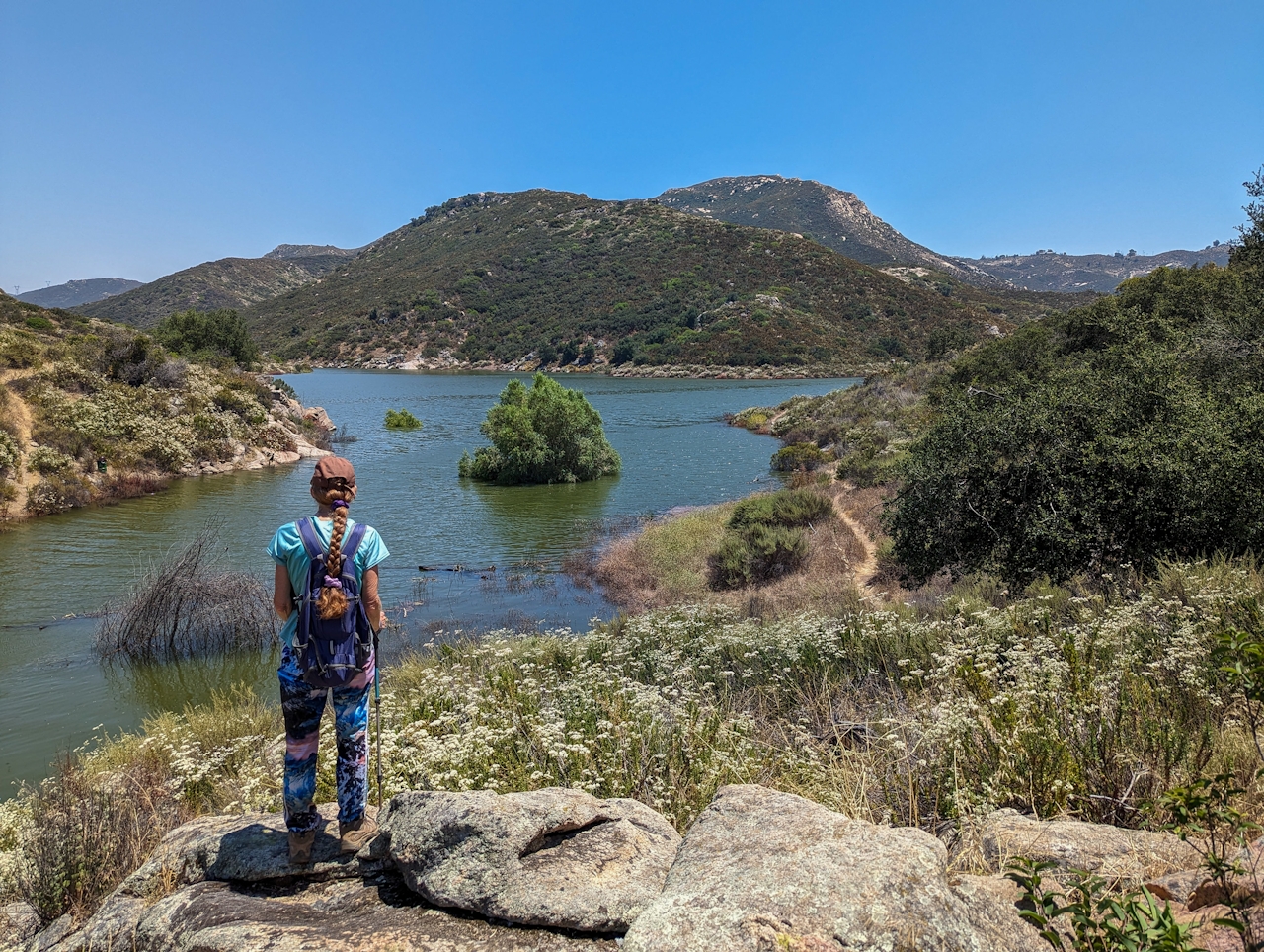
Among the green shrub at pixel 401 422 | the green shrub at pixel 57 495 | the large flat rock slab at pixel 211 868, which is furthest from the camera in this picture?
the green shrub at pixel 401 422

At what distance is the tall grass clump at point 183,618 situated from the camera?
39.7ft

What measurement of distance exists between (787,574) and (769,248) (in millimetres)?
109505

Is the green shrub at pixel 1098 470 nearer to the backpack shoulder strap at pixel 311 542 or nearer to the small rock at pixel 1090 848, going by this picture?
the small rock at pixel 1090 848

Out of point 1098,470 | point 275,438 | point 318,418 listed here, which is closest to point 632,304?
point 318,418

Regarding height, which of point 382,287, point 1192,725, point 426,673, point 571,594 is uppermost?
point 382,287

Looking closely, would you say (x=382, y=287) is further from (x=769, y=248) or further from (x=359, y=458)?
(x=359, y=458)

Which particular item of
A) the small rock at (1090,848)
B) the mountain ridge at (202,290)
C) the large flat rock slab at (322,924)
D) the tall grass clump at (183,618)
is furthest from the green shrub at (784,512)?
the mountain ridge at (202,290)

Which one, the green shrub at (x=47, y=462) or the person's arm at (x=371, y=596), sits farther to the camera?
the green shrub at (x=47, y=462)

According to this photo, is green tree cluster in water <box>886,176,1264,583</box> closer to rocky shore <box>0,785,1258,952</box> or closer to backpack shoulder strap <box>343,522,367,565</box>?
rocky shore <box>0,785,1258,952</box>

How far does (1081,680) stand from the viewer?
13.6 feet

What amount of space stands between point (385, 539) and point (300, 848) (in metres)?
17.1

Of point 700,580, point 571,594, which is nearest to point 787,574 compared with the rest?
point 700,580

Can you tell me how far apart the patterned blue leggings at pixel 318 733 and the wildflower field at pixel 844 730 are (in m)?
0.60

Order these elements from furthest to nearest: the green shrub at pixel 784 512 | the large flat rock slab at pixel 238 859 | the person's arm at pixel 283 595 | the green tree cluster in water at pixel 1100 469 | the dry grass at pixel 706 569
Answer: the green shrub at pixel 784 512 < the dry grass at pixel 706 569 < the green tree cluster in water at pixel 1100 469 < the person's arm at pixel 283 595 < the large flat rock slab at pixel 238 859
